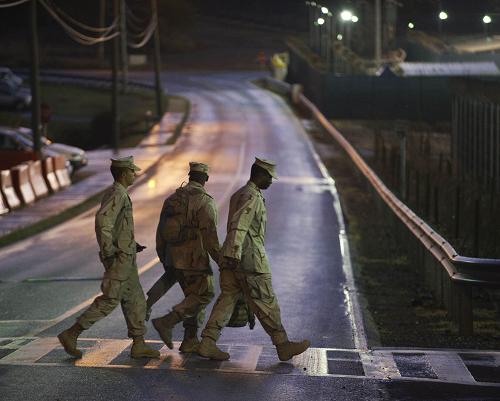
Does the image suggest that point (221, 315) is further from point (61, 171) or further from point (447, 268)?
point (61, 171)

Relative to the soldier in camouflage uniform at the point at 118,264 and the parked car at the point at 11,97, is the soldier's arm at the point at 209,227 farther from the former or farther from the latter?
the parked car at the point at 11,97

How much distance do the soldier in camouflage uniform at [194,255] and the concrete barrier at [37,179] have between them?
2293 centimetres

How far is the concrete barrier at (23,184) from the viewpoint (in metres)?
32.7

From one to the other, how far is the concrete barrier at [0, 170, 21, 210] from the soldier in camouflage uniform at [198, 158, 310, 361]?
20712mm

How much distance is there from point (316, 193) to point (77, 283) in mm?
17212

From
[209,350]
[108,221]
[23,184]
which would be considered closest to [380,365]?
[209,350]

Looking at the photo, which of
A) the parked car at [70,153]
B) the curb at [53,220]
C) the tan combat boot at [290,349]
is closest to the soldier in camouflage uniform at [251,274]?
the tan combat boot at [290,349]

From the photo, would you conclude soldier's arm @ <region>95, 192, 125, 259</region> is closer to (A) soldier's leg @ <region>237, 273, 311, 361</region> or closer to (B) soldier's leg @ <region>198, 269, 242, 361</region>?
(B) soldier's leg @ <region>198, 269, 242, 361</region>

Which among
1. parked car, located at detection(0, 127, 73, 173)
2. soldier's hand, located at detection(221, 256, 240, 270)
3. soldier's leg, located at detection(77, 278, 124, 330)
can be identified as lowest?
parked car, located at detection(0, 127, 73, 173)

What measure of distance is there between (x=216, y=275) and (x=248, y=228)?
9047mm

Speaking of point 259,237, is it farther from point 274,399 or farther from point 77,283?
point 77,283

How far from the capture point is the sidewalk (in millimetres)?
29953

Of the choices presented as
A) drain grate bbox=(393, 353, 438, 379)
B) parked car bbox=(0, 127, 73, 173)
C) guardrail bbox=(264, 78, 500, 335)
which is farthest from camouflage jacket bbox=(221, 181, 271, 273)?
parked car bbox=(0, 127, 73, 173)

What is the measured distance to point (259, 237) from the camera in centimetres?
1150
